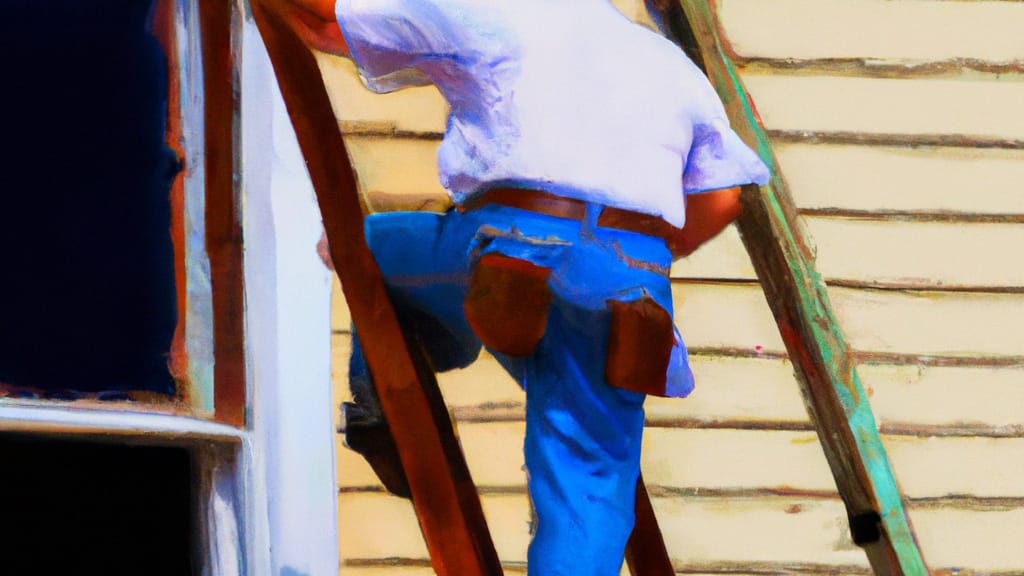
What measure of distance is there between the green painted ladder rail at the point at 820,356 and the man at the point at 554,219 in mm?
153

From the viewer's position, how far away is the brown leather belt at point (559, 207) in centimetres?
112

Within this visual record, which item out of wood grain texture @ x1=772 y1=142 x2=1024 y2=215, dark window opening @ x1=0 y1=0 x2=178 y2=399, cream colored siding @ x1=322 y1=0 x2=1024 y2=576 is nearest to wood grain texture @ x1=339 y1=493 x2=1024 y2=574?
cream colored siding @ x1=322 y1=0 x2=1024 y2=576

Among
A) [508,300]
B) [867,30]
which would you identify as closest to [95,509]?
[508,300]

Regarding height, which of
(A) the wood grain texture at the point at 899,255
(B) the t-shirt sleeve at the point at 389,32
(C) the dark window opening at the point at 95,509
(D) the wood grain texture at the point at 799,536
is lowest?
(D) the wood grain texture at the point at 799,536

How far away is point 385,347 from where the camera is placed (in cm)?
109

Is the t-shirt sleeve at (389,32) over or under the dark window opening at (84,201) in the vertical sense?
over

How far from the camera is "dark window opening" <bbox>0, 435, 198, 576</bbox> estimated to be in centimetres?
106

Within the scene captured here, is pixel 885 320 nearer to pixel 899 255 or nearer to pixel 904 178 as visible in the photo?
pixel 899 255

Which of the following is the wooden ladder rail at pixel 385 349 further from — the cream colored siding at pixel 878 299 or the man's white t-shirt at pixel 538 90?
the cream colored siding at pixel 878 299

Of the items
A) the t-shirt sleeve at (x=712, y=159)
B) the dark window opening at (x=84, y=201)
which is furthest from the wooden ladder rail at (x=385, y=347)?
the t-shirt sleeve at (x=712, y=159)

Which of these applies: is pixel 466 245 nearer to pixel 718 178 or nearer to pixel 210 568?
pixel 718 178

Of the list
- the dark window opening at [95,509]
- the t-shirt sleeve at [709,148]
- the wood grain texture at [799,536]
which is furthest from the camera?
the wood grain texture at [799,536]

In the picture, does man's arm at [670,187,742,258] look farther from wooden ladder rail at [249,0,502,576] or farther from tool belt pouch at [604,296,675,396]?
wooden ladder rail at [249,0,502,576]

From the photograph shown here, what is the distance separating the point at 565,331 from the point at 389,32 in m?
0.37
